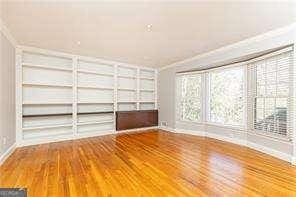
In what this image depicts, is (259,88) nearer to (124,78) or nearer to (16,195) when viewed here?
(124,78)

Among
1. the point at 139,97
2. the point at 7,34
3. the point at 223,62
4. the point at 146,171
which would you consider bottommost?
the point at 146,171

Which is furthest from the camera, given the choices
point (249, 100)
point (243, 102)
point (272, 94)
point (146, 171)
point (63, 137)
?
point (63, 137)

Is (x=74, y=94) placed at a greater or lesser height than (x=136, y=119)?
greater

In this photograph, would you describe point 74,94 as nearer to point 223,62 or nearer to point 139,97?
point 139,97

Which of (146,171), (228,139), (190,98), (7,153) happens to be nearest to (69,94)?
(7,153)

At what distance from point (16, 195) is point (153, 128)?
620 centimetres

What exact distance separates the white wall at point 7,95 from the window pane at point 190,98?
497cm

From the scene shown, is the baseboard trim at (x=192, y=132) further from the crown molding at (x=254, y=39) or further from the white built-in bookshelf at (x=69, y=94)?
the crown molding at (x=254, y=39)

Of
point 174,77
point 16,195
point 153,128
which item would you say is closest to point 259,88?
point 174,77

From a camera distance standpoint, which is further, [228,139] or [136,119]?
[136,119]

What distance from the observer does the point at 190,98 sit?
6863mm

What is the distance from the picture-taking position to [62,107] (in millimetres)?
5730

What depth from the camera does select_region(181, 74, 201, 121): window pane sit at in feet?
21.8

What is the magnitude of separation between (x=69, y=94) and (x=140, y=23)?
11.1 feet
